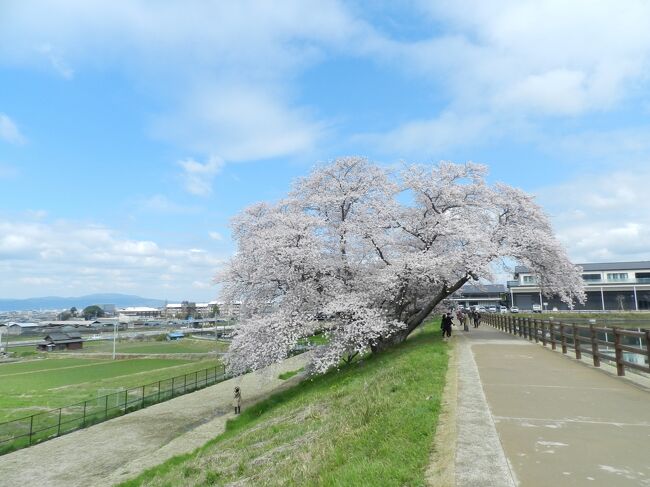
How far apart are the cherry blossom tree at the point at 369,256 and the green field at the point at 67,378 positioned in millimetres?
22277

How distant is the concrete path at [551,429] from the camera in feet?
16.0

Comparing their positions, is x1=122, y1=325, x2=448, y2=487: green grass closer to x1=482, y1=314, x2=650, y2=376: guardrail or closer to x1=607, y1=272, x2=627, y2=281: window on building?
x1=482, y1=314, x2=650, y2=376: guardrail

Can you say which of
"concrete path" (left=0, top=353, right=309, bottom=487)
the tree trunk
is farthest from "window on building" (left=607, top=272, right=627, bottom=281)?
"concrete path" (left=0, top=353, right=309, bottom=487)

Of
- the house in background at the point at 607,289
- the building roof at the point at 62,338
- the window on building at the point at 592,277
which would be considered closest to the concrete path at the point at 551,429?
the house in background at the point at 607,289

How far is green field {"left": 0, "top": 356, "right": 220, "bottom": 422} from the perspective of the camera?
35.2 meters

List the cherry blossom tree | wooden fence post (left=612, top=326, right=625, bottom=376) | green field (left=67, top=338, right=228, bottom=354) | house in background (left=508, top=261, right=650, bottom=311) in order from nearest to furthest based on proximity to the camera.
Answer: wooden fence post (left=612, top=326, right=625, bottom=376) < the cherry blossom tree < green field (left=67, top=338, right=228, bottom=354) < house in background (left=508, top=261, right=650, bottom=311)

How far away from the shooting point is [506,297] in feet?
310

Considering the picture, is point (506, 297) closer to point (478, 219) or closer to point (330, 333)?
point (478, 219)

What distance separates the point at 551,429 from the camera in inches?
257

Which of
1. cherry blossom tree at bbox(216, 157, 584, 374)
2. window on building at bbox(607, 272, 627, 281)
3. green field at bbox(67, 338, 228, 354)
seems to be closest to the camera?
cherry blossom tree at bbox(216, 157, 584, 374)

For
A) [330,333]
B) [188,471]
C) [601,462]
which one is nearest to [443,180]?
[330,333]

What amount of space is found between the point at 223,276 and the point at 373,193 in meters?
9.26

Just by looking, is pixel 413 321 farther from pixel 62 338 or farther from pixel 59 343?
pixel 62 338

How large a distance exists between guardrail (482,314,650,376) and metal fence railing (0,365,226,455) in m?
23.2
